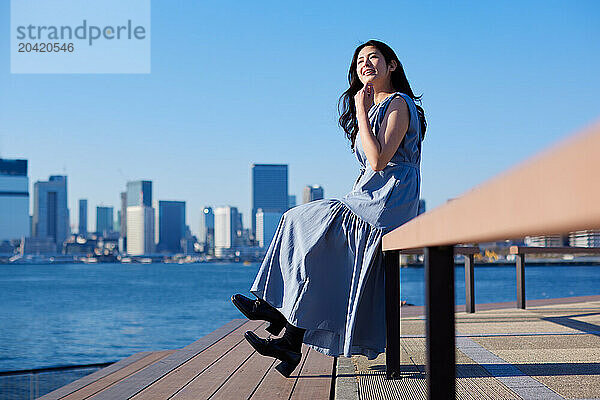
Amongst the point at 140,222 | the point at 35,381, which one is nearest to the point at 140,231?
the point at 140,222

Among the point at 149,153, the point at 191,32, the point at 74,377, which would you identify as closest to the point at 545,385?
the point at 74,377

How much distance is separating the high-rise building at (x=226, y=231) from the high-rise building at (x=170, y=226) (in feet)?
34.3

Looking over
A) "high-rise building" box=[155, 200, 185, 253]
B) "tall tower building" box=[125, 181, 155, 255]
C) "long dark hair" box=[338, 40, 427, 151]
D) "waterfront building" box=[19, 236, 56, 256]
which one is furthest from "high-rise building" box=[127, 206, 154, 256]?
"long dark hair" box=[338, 40, 427, 151]

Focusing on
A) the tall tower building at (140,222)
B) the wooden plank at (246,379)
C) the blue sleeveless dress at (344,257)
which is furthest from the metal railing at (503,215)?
the tall tower building at (140,222)

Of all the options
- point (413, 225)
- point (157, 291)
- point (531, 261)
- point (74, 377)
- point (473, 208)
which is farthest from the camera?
point (531, 261)

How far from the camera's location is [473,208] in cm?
61

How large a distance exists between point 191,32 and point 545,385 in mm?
34197

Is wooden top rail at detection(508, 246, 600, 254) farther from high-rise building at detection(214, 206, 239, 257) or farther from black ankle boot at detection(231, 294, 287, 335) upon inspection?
high-rise building at detection(214, 206, 239, 257)

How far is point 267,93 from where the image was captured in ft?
158

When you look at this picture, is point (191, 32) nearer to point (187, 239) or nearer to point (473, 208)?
point (473, 208)

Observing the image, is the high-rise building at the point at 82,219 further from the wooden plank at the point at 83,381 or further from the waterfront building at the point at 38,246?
the wooden plank at the point at 83,381

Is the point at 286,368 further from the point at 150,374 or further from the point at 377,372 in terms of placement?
the point at 150,374

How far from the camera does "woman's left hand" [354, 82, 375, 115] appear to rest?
7.39 ft

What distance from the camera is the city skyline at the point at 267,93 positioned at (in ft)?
94.1
